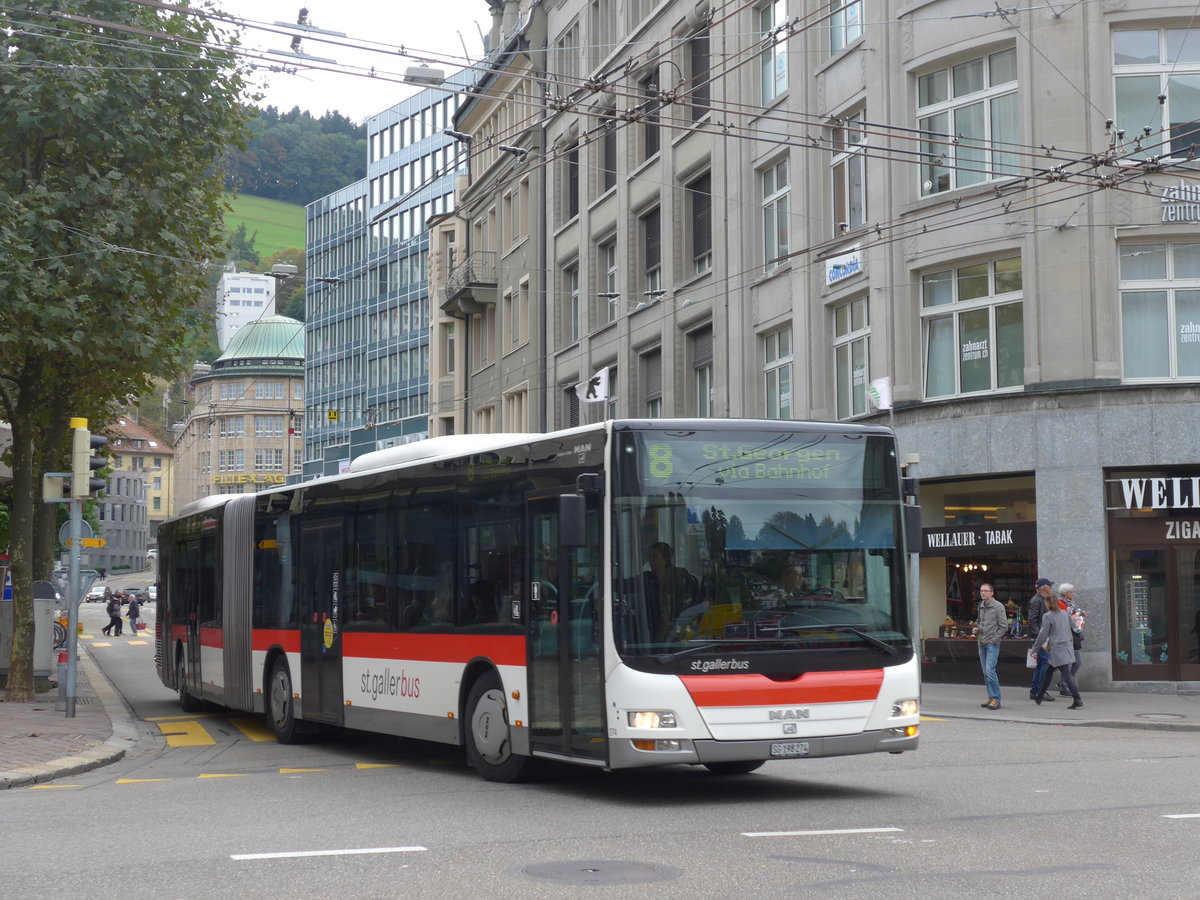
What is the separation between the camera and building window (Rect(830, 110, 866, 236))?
29016mm

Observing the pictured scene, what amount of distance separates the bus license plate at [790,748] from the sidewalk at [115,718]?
663 cm

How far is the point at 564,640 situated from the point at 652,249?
28332 mm

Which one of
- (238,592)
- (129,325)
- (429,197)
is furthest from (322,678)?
(429,197)

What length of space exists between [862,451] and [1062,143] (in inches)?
591

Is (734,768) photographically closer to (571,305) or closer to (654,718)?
(654,718)

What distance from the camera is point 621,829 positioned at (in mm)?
9781

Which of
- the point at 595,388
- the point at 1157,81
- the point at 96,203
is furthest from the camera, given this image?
the point at 595,388

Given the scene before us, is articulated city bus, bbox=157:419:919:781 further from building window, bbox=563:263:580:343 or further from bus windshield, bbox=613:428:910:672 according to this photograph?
building window, bbox=563:263:580:343

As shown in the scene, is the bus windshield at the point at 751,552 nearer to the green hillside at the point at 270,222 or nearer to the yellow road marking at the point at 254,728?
the yellow road marking at the point at 254,728

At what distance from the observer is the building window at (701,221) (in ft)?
117

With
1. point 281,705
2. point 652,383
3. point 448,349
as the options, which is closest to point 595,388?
point 652,383

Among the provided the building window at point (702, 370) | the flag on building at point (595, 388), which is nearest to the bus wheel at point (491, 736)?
the building window at point (702, 370)

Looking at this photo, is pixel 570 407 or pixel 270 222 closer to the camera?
pixel 570 407

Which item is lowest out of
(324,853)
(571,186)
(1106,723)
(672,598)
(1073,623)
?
(1106,723)
